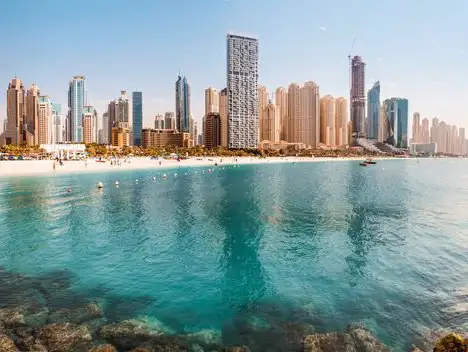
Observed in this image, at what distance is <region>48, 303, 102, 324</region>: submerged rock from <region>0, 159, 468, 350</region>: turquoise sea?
0.88 metres

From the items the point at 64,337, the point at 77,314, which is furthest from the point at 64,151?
the point at 64,337

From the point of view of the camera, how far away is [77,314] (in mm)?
17500

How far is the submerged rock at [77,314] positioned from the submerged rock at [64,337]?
0.67m

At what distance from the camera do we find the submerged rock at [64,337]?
48.0 feet

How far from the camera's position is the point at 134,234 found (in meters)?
34.4

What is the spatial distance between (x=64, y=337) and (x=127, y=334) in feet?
8.74

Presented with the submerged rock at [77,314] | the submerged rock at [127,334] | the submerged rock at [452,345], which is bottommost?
the submerged rock at [127,334]

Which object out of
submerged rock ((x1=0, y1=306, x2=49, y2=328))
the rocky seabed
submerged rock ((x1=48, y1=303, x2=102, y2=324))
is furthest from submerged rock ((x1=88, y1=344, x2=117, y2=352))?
submerged rock ((x1=0, y1=306, x2=49, y2=328))

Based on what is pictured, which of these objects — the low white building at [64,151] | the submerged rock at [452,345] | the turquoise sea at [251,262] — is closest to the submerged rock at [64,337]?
the turquoise sea at [251,262]

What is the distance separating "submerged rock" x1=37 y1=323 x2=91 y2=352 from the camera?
14.6m

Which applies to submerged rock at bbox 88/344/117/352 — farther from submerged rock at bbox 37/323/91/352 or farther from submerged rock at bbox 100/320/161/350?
submerged rock at bbox 37/323/91/352

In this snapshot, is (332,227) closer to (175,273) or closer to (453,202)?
(175,273)

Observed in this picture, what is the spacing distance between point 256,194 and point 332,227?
28870 millimetres

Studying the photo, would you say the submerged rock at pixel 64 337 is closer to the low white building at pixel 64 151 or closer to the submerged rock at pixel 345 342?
the submerged rock at pixel 345 342
